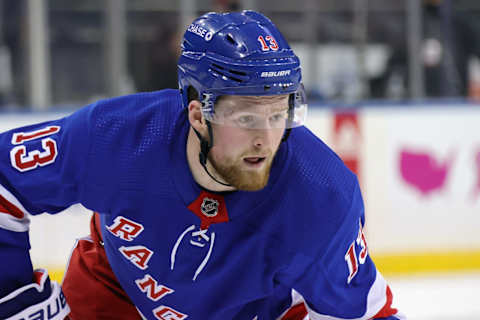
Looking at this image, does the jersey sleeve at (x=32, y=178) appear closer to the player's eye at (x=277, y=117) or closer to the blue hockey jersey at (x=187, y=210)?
the blue hockey jersey at (x=187, y=210)

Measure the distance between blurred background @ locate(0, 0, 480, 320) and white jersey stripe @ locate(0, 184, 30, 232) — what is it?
2254mm

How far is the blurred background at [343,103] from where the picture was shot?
14.7ft

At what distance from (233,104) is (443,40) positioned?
Result: 3.61m

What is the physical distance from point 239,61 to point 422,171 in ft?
10.0

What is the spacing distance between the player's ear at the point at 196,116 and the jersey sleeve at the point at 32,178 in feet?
0.75

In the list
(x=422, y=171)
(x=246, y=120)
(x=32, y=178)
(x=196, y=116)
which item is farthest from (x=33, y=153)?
(x=422, y=171)

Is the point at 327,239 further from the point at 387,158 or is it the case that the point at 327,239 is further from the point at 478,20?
the point at 478,20

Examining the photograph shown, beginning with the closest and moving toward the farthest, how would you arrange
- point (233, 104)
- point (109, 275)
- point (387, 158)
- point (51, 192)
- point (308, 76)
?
point (233, 104)
point (51, 192)
point (109, 275)
point (387, 158)
point (308, 76)

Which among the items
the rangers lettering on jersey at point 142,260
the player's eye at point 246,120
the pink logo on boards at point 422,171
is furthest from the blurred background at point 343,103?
the player's eye at point 246,120

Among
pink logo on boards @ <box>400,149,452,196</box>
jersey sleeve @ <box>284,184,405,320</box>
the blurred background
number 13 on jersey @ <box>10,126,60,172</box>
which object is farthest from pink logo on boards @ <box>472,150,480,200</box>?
number 13 on jersey @ <box>10,126,60,172</box>

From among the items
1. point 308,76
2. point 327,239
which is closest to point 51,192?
point 327,239

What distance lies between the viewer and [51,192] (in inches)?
73.0

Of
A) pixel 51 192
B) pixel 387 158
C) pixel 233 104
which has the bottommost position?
pixel 387 158

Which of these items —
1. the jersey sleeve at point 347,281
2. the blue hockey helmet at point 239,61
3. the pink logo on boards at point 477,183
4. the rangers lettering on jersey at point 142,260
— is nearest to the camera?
the blue hockey helmet at point 239,61
